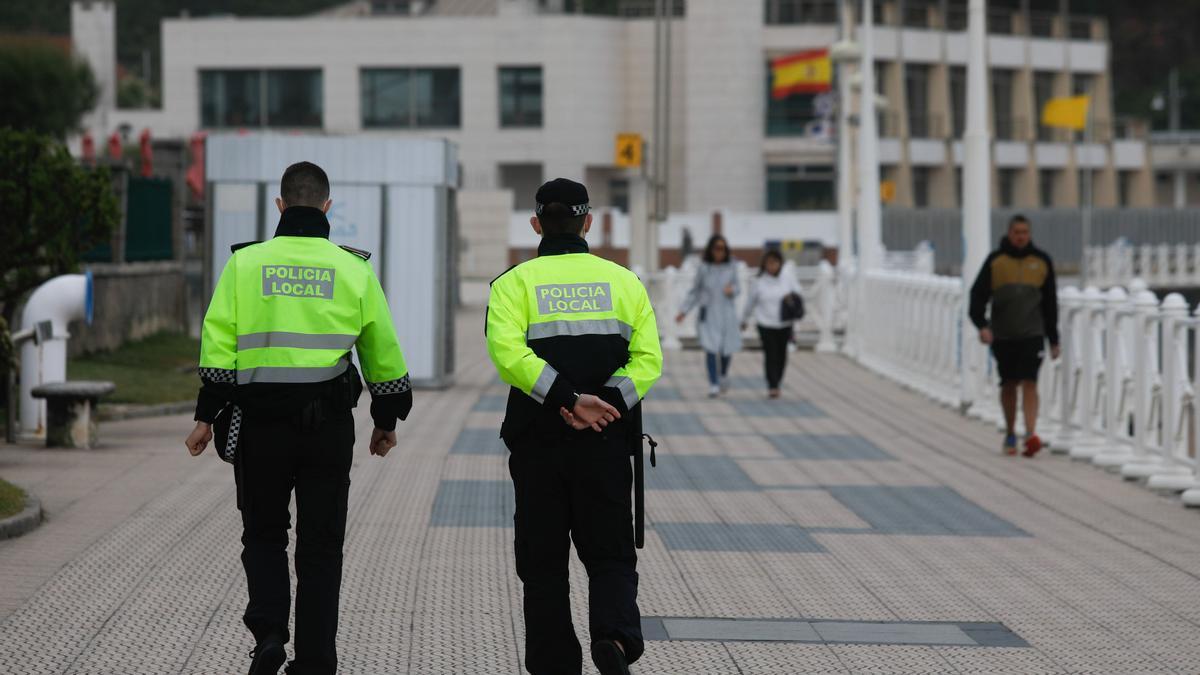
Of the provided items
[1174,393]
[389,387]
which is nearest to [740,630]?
[389,387]

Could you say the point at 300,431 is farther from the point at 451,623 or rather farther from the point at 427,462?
the point at 427,462

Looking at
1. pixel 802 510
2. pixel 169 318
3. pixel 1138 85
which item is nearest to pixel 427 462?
pixel 802 510

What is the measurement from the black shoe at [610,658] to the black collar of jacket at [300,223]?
1.68 meters

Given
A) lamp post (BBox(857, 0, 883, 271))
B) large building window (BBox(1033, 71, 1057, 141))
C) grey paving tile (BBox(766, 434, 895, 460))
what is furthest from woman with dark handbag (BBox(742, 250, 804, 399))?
large building window (BBox(1033, 71, 1057, 141))

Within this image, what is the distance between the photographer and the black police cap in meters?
6.27

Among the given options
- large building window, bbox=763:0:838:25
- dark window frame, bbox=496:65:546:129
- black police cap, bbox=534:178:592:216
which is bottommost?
black police cap, bbox=534:178:592:216

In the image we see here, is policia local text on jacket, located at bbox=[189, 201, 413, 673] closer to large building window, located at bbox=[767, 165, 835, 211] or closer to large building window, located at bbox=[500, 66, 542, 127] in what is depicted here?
large building window, located at bbox=[500, 66, 542, 127]

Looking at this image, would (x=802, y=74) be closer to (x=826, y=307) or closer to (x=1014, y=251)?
(x=826, y=307)

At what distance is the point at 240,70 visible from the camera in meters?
66.5

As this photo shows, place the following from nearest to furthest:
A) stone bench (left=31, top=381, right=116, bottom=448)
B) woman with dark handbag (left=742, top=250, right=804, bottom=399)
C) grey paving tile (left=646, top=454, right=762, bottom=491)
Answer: grey paving tile (left=646, top=454, right=762, bottom=491) → stone bench (left=31, top=381, right=116, bottom=448) → woman with dark handbag (left=742, top=250, right=804, bottom=399)

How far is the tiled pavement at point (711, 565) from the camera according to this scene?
7.20m

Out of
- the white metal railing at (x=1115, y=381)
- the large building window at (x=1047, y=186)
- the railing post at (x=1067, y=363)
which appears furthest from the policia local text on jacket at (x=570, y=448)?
the large building window at (x=1047, y=186)

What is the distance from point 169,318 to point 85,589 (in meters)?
16.9

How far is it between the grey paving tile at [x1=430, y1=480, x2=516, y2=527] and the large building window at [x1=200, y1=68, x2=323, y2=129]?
55375 millimetres
